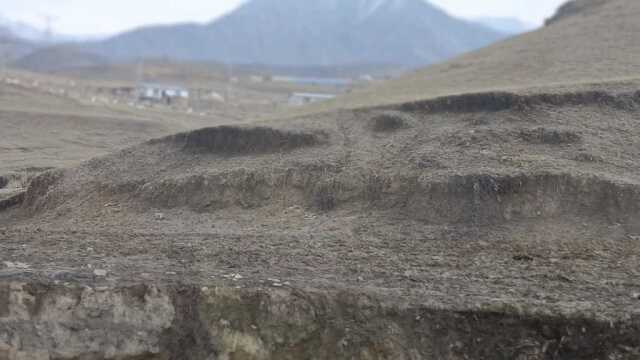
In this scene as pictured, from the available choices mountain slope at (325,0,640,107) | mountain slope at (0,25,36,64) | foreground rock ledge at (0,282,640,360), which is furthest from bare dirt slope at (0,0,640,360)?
mountain slope at (0,25,36,64)

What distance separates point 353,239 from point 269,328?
3.00 meters

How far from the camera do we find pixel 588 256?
10.8m

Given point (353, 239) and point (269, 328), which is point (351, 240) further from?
point (269, 328)

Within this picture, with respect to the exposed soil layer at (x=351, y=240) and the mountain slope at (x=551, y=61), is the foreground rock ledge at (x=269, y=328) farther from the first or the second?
the mountain slope at (x=551, y=61)

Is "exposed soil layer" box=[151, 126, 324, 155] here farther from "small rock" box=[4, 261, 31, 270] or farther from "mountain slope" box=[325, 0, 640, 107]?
"small rock" box=[4, 261, 31, 270]

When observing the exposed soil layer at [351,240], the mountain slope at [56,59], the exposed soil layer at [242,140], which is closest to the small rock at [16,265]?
the exposed soil layer at [351,240]

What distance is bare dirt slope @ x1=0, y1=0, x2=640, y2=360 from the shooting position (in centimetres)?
923

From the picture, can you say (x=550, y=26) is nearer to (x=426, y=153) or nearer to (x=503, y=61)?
(x=503, y=61)

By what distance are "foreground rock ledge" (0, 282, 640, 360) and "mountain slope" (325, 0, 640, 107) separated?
10501 mm

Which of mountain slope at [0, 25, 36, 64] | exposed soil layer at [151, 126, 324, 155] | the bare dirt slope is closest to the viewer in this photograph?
the bare dirt slope

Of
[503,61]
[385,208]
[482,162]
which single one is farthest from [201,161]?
[503,61]

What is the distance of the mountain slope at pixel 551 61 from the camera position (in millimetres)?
20125

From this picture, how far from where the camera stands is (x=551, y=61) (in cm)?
2292

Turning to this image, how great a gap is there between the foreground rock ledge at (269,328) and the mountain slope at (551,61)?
10.5 m
